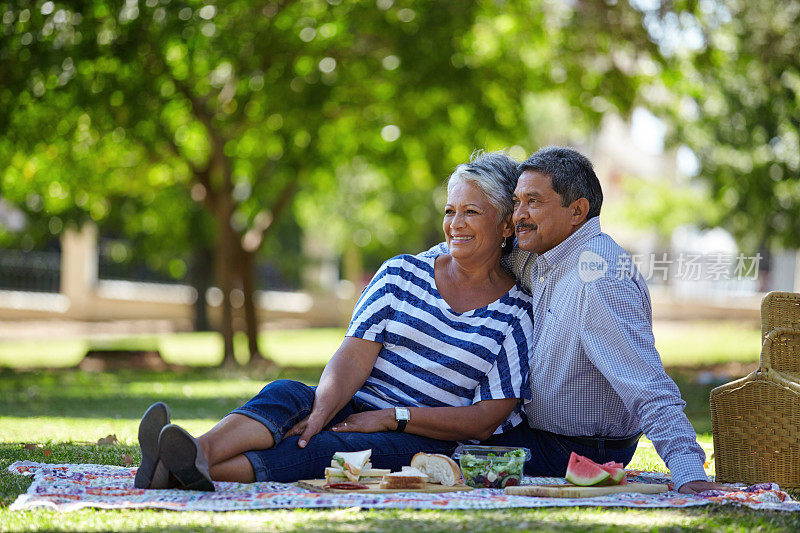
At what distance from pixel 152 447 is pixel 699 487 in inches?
91.2

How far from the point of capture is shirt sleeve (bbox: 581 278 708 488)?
4.45 meters

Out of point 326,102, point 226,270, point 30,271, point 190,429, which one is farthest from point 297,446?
point 30,271

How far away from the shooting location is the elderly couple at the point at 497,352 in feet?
15.2

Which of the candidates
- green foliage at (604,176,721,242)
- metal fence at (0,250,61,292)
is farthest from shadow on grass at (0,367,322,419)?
metal fence at (0,250,61,292)

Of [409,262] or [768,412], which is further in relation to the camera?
[409,262]

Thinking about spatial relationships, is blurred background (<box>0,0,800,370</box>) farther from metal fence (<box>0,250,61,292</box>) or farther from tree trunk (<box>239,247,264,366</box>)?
metal fence (<box>0,250,61,292</box>)

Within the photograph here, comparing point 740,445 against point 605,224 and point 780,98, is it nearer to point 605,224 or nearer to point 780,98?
point 780,98

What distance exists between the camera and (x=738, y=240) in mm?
21016

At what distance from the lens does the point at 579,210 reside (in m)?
5.00

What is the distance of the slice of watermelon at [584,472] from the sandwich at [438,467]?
50cm

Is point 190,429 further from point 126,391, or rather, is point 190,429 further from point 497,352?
point 126,391

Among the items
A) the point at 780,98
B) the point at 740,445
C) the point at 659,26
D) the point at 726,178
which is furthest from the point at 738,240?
the point at 740,445

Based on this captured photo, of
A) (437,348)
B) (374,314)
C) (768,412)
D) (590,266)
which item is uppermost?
(590,266)

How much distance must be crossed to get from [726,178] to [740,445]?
13.8 m
